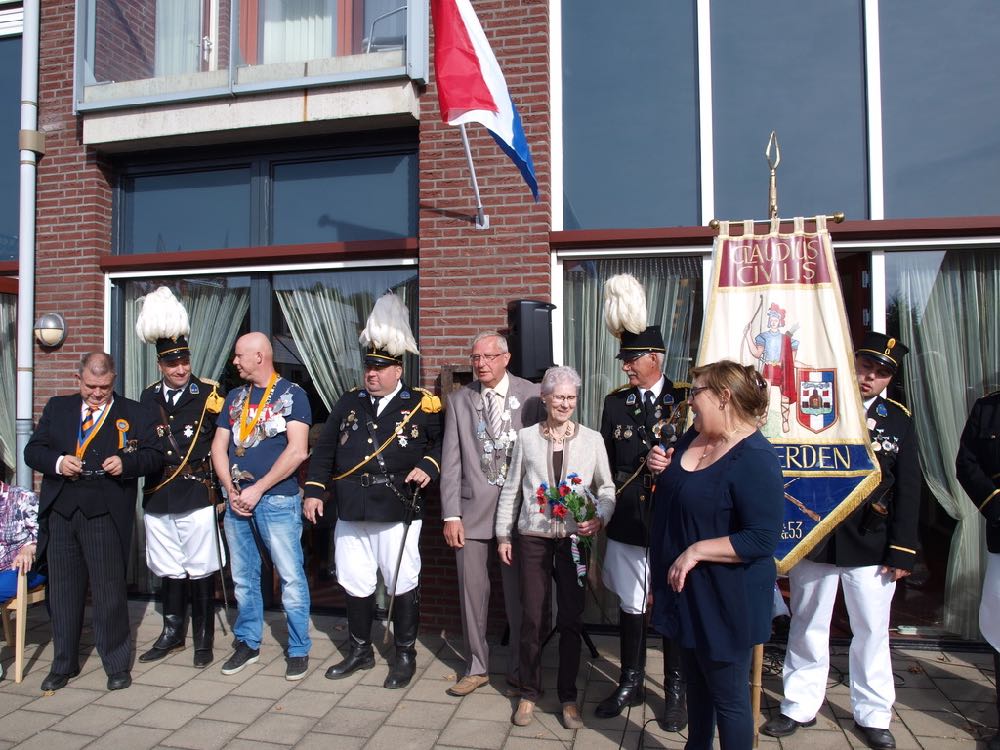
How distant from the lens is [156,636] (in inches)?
215

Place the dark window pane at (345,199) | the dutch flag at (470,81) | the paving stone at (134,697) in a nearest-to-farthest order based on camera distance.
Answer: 1. the paving stone at (134,697)
2. the dutch flag at (470,81)
3. the dark window pane at (345,199)

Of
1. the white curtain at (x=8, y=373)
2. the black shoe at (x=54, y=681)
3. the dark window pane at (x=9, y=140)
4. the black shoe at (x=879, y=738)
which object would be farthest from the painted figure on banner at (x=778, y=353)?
the dark window pane at (x=9, y=140)

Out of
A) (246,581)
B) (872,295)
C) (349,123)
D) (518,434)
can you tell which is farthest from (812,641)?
(349,123)

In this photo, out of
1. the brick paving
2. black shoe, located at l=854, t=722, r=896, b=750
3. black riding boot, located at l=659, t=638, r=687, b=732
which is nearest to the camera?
black shoe, located at l=854, t=722, r=896, b=750

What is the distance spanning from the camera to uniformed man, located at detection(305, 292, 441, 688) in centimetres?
452

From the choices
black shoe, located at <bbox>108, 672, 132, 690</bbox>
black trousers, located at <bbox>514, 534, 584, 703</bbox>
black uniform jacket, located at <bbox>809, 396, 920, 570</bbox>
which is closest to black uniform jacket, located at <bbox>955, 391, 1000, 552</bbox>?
black uniform jacket, located at <bbox>809, 396, 920, 570</bbox>

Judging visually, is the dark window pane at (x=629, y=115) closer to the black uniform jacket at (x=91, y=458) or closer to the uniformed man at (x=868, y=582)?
the uniformed man at (x=868, y=582)

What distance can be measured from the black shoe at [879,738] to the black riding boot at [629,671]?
1138 millimetres

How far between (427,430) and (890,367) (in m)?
2.66

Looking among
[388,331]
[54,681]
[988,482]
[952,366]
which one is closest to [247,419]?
[388,331]

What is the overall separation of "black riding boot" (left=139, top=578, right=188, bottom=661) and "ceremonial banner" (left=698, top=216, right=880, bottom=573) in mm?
3656

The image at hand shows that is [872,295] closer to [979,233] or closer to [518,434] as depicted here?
[979,233]

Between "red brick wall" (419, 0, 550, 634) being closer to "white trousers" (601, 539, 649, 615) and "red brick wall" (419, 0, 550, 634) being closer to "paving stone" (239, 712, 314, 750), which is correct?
"paving stone" (239, 712, 314, 750)

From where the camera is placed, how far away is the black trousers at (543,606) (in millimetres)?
3973
